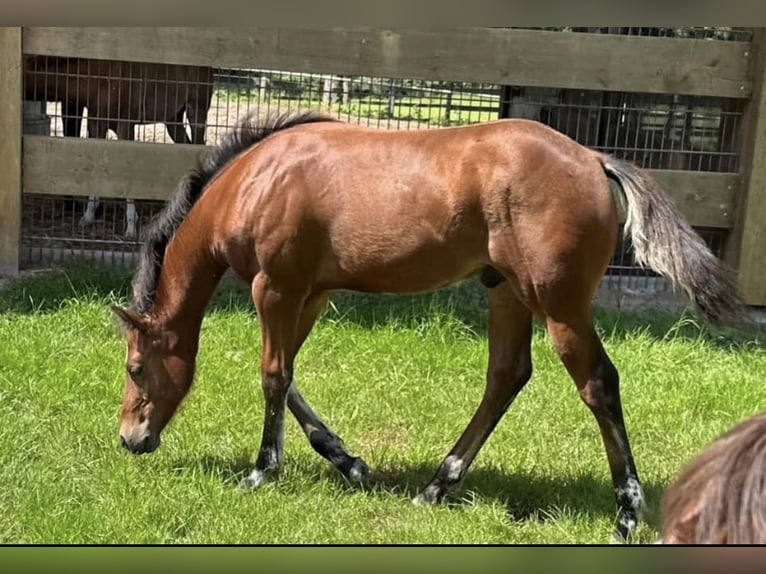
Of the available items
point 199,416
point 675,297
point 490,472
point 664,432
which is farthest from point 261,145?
point 675,297

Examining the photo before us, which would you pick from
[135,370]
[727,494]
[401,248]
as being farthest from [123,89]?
[727,494]

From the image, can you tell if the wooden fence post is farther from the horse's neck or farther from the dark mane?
the horse's neck

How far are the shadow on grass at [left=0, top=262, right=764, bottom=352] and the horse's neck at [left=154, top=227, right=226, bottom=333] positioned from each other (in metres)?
0.98

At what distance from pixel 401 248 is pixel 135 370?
1022mm

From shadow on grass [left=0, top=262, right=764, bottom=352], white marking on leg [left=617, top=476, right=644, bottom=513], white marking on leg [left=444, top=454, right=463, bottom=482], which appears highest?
shadow on grass [left=0, top=262, right=764, bottom=352]

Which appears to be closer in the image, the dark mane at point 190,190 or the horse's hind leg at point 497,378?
the horse's hind leg at point 497,378

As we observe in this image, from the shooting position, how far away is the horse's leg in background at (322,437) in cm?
330

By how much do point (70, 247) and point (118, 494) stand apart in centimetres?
264

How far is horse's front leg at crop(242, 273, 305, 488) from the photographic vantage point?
3.15 m

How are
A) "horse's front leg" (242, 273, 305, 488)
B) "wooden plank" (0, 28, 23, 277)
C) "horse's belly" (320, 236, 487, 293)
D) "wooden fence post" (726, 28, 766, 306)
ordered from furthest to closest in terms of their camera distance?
1. "wooden fence post" (726, 28, 766, 306)
2. "wooden plank" (0, 28, 23, 277)
3. "horse's front leg" (242, 273, 305, 488)
4. "horse's belly" (320, 236, 487, 293)

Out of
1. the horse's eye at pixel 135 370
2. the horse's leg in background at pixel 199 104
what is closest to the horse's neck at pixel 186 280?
the horse's eye at pixel 135 370

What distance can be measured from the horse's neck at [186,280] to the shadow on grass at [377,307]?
0.98 metres

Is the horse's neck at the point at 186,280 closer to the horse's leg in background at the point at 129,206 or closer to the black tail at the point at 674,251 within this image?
the black tail at the point at 674,251

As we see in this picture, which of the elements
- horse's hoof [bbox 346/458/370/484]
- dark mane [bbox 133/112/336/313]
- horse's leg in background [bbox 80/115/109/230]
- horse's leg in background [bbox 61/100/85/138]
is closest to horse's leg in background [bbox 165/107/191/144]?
horse's leg in background [bbox 80/115/109/230]
